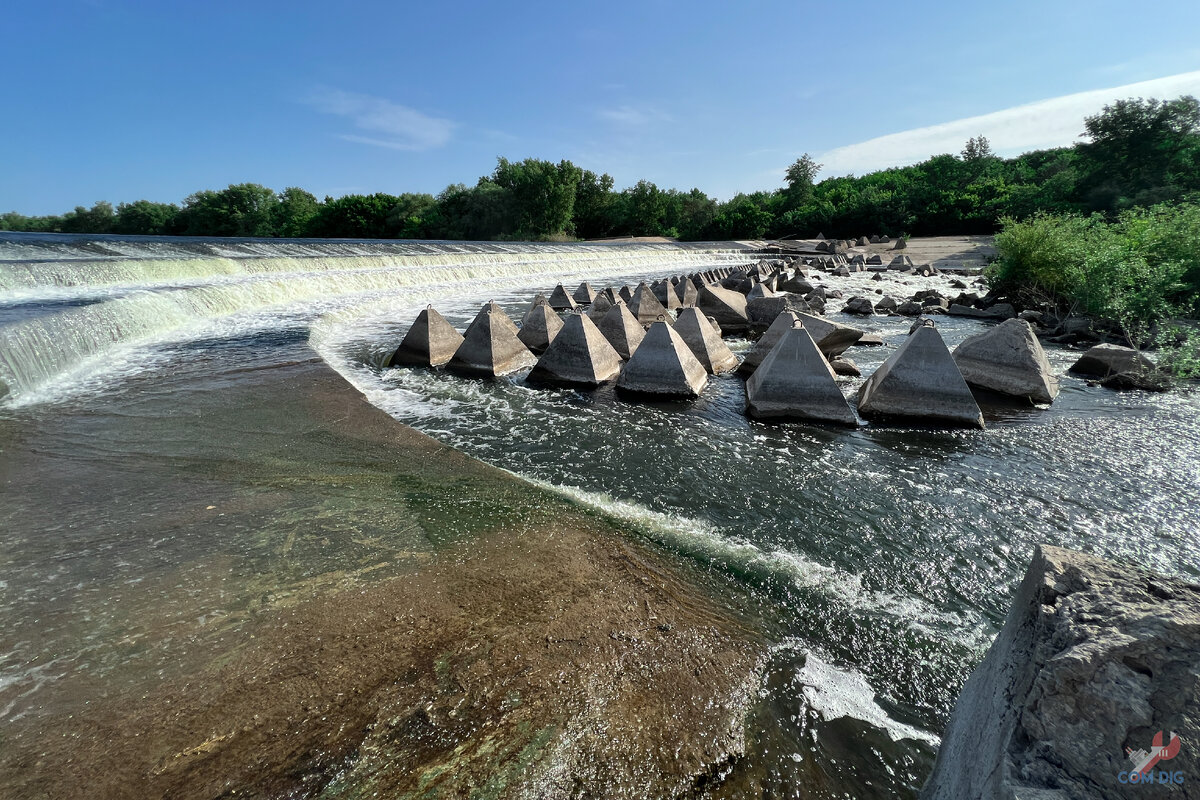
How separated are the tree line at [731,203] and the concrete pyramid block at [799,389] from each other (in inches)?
2017

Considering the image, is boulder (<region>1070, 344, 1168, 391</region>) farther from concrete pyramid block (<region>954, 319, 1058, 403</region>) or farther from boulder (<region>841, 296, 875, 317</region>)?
boulder (<region>841, 296, 875, 317</region>)

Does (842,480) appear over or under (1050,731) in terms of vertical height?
under

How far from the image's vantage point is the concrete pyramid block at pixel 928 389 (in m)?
6.73

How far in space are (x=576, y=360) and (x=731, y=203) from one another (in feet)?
230

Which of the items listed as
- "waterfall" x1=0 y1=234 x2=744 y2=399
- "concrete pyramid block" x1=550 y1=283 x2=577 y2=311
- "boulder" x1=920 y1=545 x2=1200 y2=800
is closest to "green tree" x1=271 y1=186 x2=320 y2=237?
"waterfall" x1=0 y1=234 x2=744 y2=399

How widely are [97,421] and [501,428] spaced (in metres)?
4.72

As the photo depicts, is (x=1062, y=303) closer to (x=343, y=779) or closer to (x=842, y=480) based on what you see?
(x=842, y=480)

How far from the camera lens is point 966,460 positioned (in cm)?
A: 581

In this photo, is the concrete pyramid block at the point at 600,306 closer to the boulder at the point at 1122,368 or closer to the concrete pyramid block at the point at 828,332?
the concrete pyramid block at the point at 828,332

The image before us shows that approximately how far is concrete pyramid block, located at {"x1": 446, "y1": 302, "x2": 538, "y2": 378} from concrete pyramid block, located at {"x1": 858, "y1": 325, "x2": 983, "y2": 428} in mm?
Result: 5922

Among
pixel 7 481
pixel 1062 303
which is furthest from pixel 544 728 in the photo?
pixel 1062 303

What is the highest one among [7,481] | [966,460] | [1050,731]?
[1050,731]

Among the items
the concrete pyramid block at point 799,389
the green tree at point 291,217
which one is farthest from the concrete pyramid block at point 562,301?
the green tree at point 291,217

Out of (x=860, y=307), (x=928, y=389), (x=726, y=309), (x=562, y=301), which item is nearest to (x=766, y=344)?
(x=928, y=389)
